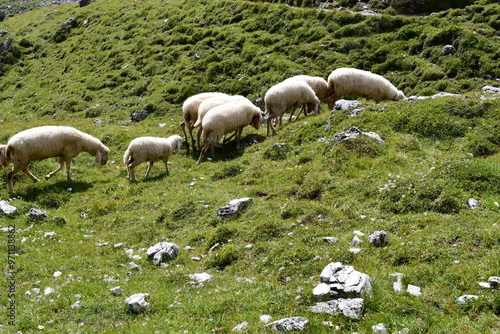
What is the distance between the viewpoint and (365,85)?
22094 mm

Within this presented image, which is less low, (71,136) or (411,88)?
(71,136)

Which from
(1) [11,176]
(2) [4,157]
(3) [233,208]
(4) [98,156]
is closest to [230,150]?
(4) [98,156]

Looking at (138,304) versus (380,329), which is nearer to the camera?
(380,329)

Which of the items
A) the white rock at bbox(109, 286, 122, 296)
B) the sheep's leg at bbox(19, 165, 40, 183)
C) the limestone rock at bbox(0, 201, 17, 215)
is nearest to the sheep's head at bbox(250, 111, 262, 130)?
the sheep's leg at bbox(19, 165, 40, 183)

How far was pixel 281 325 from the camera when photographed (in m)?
6.82

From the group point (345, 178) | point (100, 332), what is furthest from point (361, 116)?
point (100, 332)

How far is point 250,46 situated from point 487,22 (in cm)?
1782

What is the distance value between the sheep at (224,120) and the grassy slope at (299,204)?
1.12 m

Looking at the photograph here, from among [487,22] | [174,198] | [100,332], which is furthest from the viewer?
[487,22]

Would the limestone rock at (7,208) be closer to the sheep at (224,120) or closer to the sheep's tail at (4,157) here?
the sheep's tail at (4,157)

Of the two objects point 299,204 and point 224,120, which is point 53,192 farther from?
point 299,204

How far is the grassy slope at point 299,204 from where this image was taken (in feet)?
25.3

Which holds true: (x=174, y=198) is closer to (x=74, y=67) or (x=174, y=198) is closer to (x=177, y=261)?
(x=177, y=261)

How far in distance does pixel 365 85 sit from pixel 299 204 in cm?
1263
